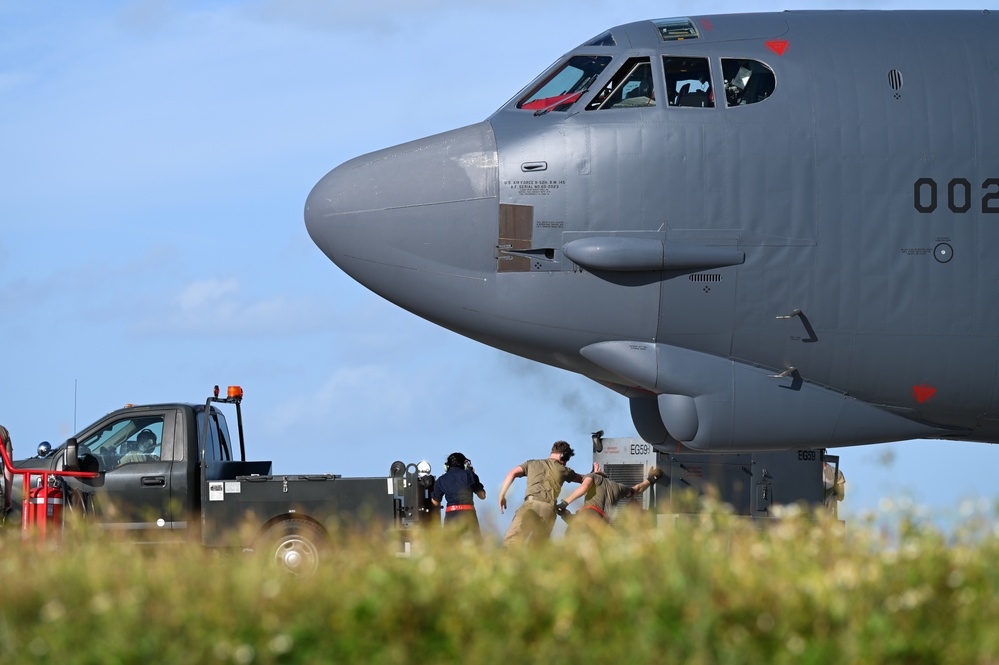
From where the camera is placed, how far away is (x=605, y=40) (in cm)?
1055

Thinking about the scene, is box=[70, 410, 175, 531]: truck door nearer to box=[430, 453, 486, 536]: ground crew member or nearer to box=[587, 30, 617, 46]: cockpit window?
box=[430, 453, 486, 536]: ground crew member

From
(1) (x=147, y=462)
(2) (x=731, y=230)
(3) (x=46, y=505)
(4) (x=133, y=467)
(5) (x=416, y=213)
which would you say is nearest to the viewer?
(2) (x=731, y=230)

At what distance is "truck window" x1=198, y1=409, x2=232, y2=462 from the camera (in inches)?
629

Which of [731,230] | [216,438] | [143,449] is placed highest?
[731,230]

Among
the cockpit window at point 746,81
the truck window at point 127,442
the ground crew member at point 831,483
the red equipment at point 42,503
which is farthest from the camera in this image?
the ground crew member at point 831,483

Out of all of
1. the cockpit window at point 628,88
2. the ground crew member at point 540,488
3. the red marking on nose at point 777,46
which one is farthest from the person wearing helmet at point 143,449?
the red marking on nose at point 777,46

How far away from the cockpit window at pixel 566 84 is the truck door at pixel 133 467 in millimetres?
7404

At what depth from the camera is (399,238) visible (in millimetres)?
10148

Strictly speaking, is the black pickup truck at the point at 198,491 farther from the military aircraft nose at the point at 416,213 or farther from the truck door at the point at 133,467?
the military aircraft nose at the point at 416,213

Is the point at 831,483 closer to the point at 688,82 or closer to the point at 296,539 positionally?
the point at 296,539

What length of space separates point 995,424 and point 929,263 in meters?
1.63

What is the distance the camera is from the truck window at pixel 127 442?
622 inches

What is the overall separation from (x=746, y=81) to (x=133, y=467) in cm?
920

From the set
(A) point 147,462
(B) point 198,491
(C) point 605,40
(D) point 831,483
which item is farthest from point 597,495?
(D) point 831,483
